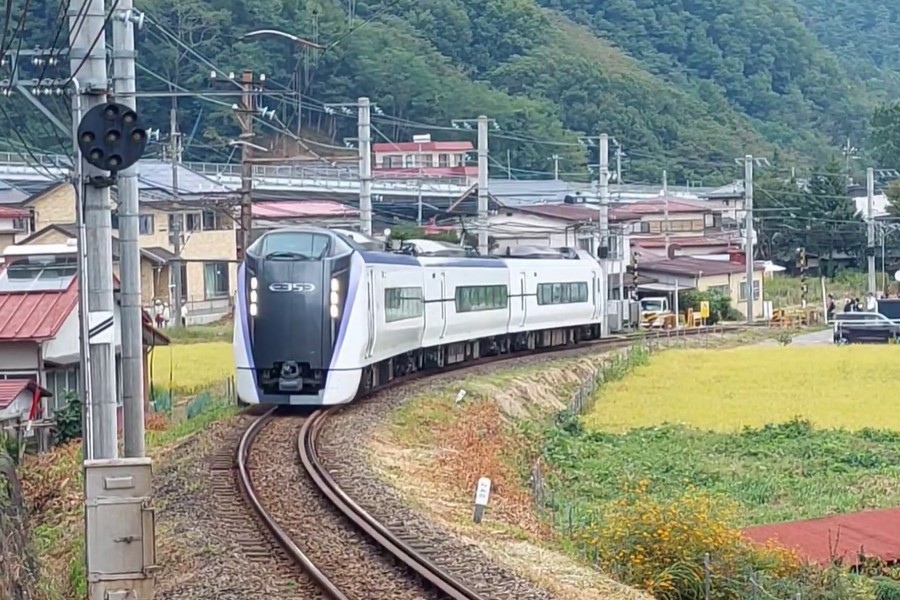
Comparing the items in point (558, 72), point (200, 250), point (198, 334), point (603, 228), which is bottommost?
point (198, 334)

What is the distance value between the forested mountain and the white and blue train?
8825 millimetres

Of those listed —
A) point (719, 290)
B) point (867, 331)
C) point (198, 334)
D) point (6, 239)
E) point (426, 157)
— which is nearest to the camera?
point (198, 334)

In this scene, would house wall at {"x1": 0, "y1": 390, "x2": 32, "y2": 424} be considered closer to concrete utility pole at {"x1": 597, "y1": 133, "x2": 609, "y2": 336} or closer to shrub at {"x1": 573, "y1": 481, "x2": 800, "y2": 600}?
shrub at {"x1": 573, "y1": 481, "x2": 800, "y2": 600}

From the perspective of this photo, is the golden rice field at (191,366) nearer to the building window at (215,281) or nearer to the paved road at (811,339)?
the building window at (215,281)

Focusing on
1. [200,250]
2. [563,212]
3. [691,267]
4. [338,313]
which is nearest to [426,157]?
[563,212]

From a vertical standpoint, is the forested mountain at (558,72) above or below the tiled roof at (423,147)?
above

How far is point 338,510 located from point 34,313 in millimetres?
9774

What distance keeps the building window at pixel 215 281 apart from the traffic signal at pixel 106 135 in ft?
124

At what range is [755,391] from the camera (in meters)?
28.4

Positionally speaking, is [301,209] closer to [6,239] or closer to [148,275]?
[148,275]

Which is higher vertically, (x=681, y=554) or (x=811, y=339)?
(x=811, y=339)

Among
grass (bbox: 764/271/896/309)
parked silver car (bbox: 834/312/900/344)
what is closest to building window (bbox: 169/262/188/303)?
parked silver car (bbox: 834/312/900/344)

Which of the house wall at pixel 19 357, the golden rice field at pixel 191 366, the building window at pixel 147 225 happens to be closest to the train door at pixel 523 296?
the golden rice field at pixel 191 366

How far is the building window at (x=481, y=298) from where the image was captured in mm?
26375
